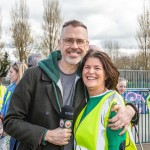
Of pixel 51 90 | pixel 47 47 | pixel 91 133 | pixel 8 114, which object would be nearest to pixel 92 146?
pixel 91 133

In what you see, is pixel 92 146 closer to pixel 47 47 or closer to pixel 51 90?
pixel 51 90

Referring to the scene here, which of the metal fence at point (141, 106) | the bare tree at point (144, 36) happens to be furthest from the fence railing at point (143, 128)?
the bare tree at point (144, 36)

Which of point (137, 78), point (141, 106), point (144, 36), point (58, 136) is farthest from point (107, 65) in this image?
point (144, 36)

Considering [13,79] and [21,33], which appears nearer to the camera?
[13,79]

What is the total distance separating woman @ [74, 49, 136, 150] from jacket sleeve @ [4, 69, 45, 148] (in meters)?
0.30

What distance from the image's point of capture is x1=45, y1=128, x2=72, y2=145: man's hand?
7.07 feet

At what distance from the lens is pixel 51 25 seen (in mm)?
30719

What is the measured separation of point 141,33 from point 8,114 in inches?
1135

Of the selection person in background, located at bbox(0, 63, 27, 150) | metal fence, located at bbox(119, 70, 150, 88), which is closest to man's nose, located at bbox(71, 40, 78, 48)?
person in background, located at bbox(0, 63, 27, 150)

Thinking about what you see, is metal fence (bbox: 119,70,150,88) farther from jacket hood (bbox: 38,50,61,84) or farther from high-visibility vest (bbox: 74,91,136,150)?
high-visibility vest (bbox: 74,91,136,150)

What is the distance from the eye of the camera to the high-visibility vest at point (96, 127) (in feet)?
7.19

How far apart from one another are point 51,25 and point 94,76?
94.6 feet

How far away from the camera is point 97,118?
2.22 m

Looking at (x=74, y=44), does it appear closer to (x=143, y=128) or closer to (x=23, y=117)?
(x=23, y=117)
